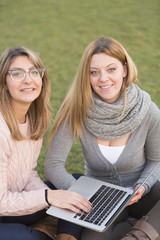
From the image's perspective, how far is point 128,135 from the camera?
9.62 ft

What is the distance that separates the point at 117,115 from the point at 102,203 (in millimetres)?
701

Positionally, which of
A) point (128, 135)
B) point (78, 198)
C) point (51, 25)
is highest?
point (51, 25)

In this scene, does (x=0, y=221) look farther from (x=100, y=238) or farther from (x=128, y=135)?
(x=128, y=135)

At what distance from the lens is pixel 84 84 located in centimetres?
283

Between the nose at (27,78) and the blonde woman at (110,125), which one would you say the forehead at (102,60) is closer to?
the blonde woman at (110,125)

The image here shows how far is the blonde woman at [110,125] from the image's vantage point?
279cm

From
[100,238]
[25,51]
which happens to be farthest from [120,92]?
[100,238]

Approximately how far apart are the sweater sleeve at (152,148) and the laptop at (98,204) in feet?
0.29

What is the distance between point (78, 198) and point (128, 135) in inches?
28.5

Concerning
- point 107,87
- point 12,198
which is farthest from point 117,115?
point 12,198

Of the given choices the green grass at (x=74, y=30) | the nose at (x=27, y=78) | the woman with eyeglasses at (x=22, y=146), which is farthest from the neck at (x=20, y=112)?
the green grass at (x=74, y=30)

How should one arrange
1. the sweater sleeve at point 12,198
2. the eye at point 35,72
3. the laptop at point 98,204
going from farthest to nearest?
the eye at point 35,72
the sweater sleeve at point 12,198
the laptop at point 98,204

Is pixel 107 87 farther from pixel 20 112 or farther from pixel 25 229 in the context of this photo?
pixel 25 229

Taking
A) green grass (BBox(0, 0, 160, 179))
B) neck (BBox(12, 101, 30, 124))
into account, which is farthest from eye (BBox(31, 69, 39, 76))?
green grass (BBox(0, 0, 160, 179))
